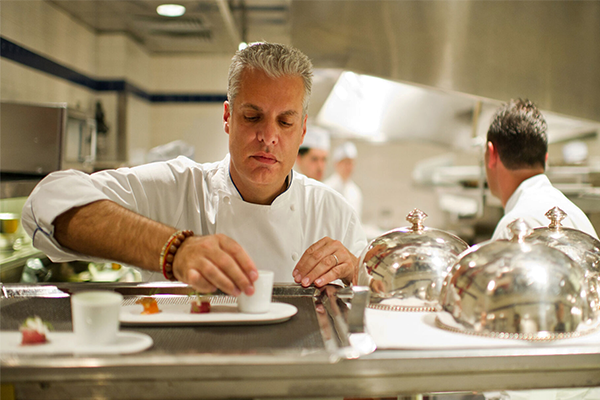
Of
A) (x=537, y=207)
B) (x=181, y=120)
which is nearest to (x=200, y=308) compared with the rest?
(x=537, y=207)

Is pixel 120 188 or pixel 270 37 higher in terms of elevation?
pixel 270 37

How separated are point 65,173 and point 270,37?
5.89 metres

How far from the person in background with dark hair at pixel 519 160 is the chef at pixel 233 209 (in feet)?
2.28

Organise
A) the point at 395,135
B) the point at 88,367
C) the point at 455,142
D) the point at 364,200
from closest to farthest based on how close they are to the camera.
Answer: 1. the point at 88,367
2. the point at 455,142
3. the point at 395,135
4. the point at 364,200

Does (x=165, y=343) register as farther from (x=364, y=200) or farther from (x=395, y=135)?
(x=364, y=200)

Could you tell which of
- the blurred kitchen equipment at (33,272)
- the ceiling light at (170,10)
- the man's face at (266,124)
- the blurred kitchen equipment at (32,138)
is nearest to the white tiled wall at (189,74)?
the ceiling light at (170,10)

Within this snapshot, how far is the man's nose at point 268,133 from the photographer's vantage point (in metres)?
1.42

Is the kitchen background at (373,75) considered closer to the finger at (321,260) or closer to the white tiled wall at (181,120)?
the white tiled wall at (181,120)

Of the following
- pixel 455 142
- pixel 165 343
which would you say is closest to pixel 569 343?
pixel 165 343

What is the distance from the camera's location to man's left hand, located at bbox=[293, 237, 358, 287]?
1107mm

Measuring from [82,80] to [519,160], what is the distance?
199 inches

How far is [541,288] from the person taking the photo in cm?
71

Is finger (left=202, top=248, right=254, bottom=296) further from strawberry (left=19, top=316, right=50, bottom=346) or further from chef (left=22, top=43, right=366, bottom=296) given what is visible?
strawberry (left=19, top=316, right=50, bottom=346)

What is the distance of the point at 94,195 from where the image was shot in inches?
43.1
